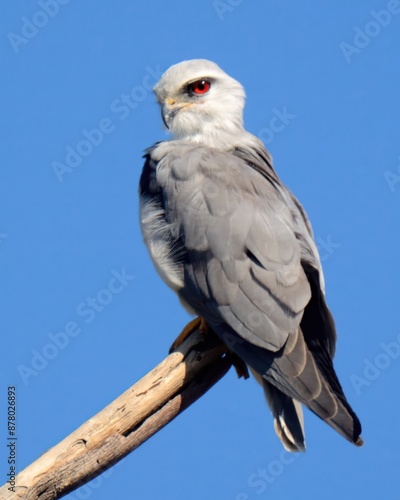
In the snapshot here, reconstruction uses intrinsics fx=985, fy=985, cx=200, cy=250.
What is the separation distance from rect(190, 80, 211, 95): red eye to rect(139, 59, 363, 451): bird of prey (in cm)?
71

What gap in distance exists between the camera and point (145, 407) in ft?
21.4

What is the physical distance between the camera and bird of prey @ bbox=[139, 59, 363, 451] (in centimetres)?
658

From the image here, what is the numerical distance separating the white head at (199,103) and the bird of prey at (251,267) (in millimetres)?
415

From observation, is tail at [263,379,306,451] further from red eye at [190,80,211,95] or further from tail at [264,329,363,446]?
red eye at [190,80,211,95]

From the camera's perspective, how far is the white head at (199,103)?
850 cm

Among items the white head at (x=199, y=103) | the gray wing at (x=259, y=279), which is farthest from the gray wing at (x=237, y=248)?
the white head at (x=199, y=103)

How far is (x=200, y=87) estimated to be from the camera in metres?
8.62

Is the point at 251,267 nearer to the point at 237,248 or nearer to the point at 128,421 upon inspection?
the point at 237,248

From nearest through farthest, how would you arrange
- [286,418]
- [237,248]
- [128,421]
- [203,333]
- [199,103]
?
[128,421]
[286,418]
[237,248]
[203,333]
[199,103]

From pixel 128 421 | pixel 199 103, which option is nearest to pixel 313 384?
pixel 128 421

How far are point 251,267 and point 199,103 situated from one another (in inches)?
90.1

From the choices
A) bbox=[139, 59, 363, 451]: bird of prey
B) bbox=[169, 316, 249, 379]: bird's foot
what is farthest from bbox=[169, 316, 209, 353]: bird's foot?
bbox=[139, 59, 363, 451]: bird of prey

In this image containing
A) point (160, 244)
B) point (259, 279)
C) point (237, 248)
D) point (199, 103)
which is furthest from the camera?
point (199, 103)

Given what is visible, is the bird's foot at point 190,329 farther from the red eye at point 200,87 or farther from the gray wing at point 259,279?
the red eye at point 200,87
